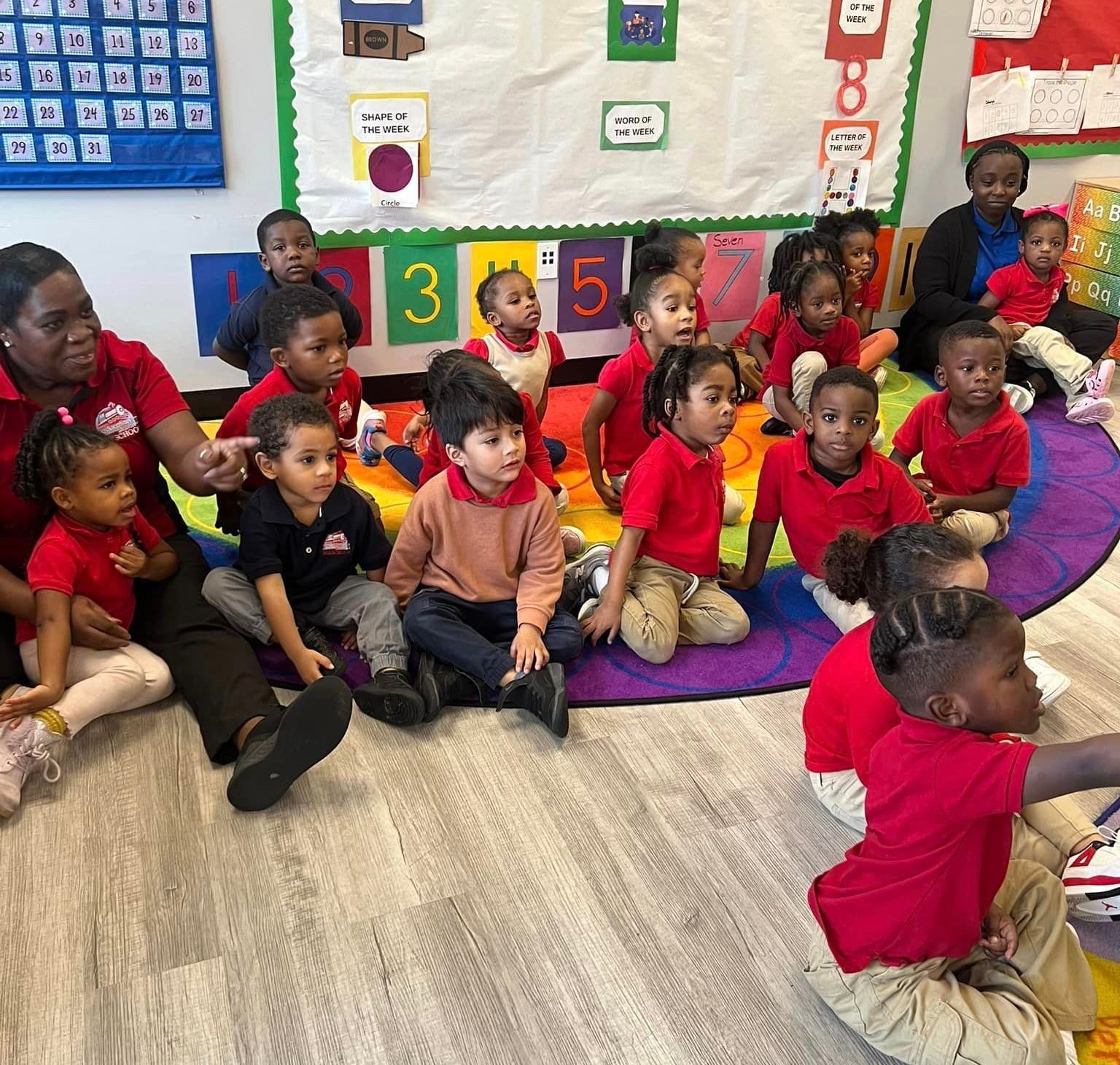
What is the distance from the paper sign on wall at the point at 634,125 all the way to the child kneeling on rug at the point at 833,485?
1.60 meters

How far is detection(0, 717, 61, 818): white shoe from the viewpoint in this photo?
161 centimetres

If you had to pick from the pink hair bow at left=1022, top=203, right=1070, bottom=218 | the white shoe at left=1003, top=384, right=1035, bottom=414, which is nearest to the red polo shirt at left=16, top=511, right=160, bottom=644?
the white shoe at left=1003, top=384, right=1035, bottom=414

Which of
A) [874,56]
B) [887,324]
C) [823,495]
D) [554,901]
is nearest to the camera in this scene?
[554,901]

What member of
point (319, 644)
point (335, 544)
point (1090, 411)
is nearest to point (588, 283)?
point (1090, 411)

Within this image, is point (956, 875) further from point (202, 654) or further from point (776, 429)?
point (776, 429)

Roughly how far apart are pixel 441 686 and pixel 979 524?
4.60 ft

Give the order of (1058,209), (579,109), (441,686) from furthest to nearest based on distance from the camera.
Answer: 1. (1058,209)
2. (579,109)
3. (441,686)

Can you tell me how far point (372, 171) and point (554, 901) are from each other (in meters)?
2.37

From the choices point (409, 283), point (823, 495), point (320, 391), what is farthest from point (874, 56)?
point (320, 391)

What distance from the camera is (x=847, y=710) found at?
1506mm

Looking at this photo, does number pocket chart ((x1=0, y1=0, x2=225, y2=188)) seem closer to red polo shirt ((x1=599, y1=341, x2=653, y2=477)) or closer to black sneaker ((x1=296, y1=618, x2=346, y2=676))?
red polo shirt ((x1=599, y1=341, x2=653, y2=477))

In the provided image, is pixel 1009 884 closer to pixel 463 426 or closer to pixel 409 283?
pixel 463 426

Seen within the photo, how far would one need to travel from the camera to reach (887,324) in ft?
13.7

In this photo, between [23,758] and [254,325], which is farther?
[254,325]
